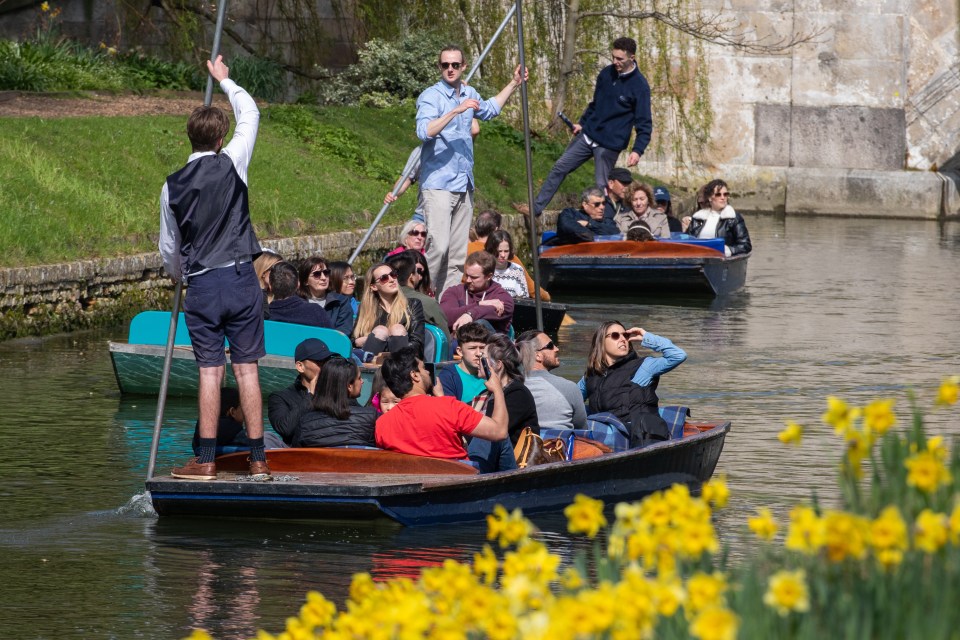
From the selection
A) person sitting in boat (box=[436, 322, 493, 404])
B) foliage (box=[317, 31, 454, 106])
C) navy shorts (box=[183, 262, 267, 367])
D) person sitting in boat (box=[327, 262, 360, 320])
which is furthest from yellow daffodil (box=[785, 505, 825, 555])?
foliage (box=[317, 31, 454, 106])

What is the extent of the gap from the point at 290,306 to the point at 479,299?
178 centimetres

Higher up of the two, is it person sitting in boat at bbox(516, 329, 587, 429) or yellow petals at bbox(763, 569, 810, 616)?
yellow petals at bbox(763, 569, 810, 616)

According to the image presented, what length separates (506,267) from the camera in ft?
45.0

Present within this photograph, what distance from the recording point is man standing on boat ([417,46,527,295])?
12555 mm

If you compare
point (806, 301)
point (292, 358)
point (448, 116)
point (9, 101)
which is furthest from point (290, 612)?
point (9, 101)

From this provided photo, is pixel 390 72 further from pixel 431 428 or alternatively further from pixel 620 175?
pixel 431 428

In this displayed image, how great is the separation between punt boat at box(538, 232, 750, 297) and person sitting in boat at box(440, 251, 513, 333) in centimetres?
469

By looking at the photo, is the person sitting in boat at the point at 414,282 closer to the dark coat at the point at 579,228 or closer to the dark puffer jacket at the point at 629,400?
the dark puffer jacket at the point at 629,400

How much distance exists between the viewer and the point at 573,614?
3.34 m

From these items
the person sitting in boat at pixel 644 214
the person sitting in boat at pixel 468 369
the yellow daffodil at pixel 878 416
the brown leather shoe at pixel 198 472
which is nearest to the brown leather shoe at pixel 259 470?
the brown leather shoe at pixel 198 472

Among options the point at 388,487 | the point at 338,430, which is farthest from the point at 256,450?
the point at 388,487

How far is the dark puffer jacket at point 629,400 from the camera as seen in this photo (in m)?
8.49

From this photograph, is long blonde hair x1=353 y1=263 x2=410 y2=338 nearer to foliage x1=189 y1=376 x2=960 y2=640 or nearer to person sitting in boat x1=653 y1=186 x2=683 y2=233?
foliage x1=189 y1=376 x2=960 y2=640

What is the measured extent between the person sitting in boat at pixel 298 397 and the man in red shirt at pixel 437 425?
2.16 feet
